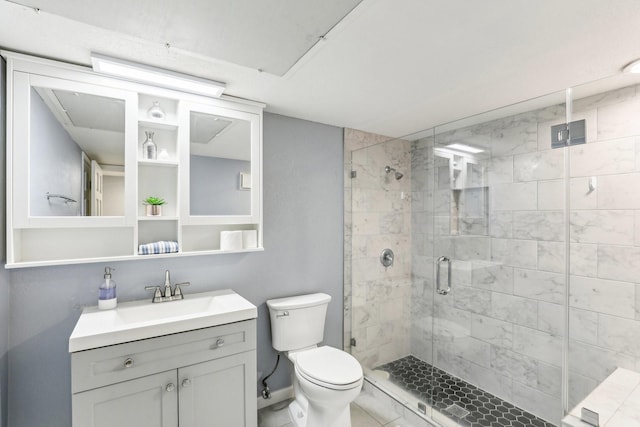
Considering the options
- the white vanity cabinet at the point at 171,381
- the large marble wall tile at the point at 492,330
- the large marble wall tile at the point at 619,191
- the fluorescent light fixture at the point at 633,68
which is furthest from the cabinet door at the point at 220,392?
the fluorescent light fixture at the point at 633,68

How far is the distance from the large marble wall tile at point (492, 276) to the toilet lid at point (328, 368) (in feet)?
3.66

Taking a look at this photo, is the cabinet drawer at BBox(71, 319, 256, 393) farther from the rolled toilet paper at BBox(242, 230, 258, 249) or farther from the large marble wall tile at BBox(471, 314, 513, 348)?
the large marble wall tile at BBox(471, 314, 513, 348)

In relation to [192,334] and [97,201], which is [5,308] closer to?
→ [97,201]

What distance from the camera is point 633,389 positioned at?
5.42 feet

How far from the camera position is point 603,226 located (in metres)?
1.86

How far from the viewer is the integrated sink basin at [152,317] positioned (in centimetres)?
142

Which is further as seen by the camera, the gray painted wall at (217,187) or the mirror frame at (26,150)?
the gray painted wall at (217,187)

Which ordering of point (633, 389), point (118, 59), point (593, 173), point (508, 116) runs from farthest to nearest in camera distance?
point (508, 116) < point (593, 173) < point (633, 389) < point (118, 59)

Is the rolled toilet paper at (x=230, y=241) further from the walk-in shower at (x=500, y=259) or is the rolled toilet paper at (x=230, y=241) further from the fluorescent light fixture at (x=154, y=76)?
the walk-in shower at (x=500, y=259)

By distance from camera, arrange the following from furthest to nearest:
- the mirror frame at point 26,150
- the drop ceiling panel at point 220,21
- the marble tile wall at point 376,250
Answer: the marble tile wall at point 376,250 < the mirror frame at point 26,150 < the drop ceiling panel at point 220,21

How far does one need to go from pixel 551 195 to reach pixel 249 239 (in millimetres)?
1971

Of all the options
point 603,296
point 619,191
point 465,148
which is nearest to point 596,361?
point 603,296

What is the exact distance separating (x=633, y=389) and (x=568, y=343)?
0.32 meters

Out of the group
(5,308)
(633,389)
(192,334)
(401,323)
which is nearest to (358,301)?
(401,323)
